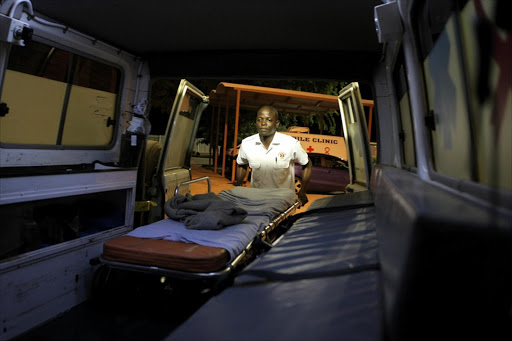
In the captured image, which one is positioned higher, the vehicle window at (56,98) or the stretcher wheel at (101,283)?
the vehicle window at (56,98)

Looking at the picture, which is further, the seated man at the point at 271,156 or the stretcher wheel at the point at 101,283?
the seated man at the point at 271,156

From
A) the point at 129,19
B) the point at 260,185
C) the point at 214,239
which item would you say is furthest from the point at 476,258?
the point at 260,185

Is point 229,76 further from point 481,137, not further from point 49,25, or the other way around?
point 481,137

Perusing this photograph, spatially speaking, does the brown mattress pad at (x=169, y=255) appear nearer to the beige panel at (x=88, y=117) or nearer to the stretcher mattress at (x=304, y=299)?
the stretcher mattress at (x=304, y=299)

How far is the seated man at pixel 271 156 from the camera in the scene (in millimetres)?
4949

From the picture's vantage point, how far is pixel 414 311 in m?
0.71

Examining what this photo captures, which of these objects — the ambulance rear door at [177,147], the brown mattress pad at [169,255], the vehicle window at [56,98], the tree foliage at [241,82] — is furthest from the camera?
the tree foliage at [241,82]

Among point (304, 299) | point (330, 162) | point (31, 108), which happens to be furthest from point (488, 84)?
point (330, 162)

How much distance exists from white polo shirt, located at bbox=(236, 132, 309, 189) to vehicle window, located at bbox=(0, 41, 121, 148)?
6.34 ft

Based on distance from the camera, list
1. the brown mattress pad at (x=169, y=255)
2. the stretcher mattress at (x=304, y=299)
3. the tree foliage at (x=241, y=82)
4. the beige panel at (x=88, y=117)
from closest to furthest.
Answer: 1. the stretcher mattress at (x=304, y=299)
2. the brown mattress pad at (x=169, y=255)
3. the beige panel at (x=88, y=117)
4. the tree foliage at (x=241, y=82)

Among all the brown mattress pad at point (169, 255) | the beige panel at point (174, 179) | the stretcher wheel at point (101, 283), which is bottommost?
the stretcher wheel at point (101, 283)

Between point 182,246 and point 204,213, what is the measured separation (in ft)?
1.73

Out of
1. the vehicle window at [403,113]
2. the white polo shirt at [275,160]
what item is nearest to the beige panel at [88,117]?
the white polo shirt at [275,160]

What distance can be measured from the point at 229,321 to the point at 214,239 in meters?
1.44
